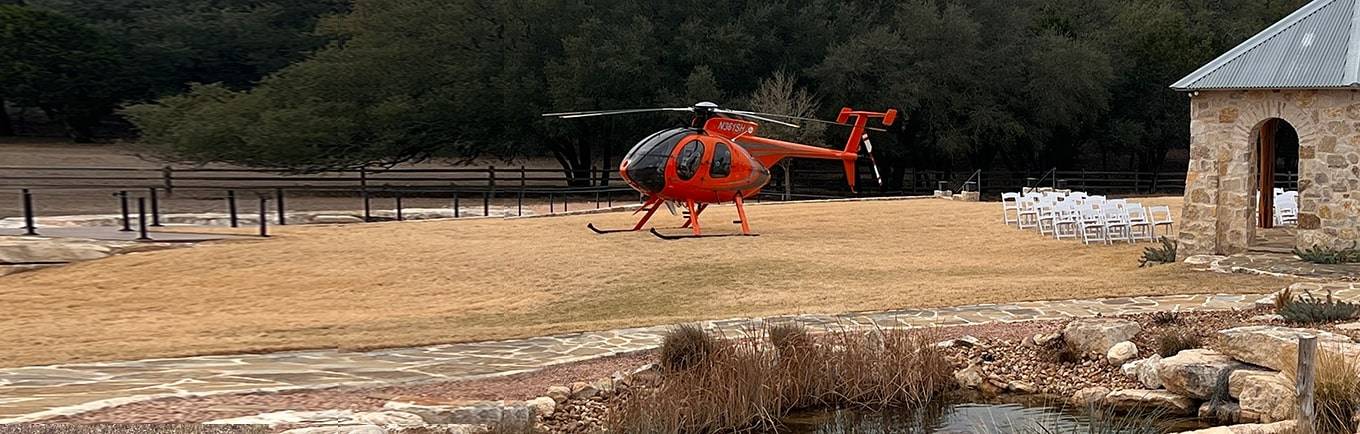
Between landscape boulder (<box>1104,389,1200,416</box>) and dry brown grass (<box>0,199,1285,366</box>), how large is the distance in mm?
3419

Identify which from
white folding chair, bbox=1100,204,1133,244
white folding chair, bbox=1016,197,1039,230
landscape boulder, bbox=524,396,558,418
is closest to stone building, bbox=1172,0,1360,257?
white folding chair, bbox=1100,204,1133,244

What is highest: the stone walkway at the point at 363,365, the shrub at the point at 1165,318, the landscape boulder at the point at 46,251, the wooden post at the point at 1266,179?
the wooden post at the point at 1266,179

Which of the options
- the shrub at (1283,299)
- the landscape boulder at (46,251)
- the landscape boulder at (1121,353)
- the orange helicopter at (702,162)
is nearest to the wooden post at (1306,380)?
the landscape boulder at (1121,353)

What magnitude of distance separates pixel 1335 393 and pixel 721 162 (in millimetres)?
12682

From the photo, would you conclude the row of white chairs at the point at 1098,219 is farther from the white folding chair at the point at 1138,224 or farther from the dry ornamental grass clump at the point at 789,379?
the dry ornamental grass clump at the point at 789,379

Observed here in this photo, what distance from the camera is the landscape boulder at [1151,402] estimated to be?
29.9ft

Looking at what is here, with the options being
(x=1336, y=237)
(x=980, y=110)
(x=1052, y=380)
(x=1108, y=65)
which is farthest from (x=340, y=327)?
(x=1108, y=65)

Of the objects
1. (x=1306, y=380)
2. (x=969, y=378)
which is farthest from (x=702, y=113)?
(x=1306, y=380)

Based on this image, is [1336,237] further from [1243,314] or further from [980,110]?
[980,110]

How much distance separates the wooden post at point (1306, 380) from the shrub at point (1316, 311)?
316 centimetres

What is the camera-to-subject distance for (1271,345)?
8828 millimetres

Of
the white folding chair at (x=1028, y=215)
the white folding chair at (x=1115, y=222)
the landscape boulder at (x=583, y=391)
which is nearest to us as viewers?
the landscape boulder at (x=583, y=391)

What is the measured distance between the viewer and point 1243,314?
11367 millimetres

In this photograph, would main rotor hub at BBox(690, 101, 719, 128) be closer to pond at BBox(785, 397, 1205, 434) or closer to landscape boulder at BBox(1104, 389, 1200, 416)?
pond at BBox(785, 397, 1205, 434)
